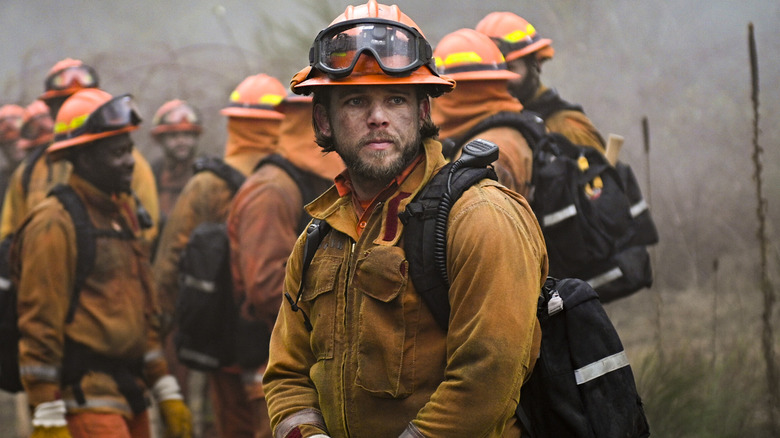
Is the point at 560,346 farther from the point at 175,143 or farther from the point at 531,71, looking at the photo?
the point at 175,143

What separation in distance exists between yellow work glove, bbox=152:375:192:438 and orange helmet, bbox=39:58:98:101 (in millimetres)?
2737

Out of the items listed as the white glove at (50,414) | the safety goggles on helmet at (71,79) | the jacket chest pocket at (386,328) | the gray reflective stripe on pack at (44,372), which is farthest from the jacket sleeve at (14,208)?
the jacket chest pocket at (386,328)

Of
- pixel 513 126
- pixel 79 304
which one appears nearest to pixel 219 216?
pixel 79 304

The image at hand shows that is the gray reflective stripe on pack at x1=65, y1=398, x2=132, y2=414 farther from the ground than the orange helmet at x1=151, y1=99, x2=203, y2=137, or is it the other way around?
the orange helmet at x1=151, y1=99, x2=203, y2=137

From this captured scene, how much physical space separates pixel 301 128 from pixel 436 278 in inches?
145

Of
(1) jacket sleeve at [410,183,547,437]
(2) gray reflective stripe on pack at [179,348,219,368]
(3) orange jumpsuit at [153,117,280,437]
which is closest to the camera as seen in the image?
(1) jacket sleeve at [410,183,547,437]

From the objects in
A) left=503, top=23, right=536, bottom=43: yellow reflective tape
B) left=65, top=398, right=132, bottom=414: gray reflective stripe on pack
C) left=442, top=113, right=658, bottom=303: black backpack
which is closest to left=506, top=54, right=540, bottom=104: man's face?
left=503, top=23, right=536, bottom=43: yellow reflective tape

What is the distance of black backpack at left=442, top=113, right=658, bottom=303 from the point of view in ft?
15.4

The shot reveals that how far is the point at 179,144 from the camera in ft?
27.7

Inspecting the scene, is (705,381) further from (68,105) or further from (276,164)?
(68,105)

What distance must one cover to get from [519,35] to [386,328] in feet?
11.5

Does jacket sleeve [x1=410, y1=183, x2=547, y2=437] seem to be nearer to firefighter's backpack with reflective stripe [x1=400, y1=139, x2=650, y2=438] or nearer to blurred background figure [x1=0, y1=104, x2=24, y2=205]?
firefighter's backpack with reflective stripe [x1=400, y1=139, x2=650, y2=438]

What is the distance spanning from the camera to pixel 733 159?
6.18m

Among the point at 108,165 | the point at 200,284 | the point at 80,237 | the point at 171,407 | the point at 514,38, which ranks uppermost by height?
the point at 514,38
